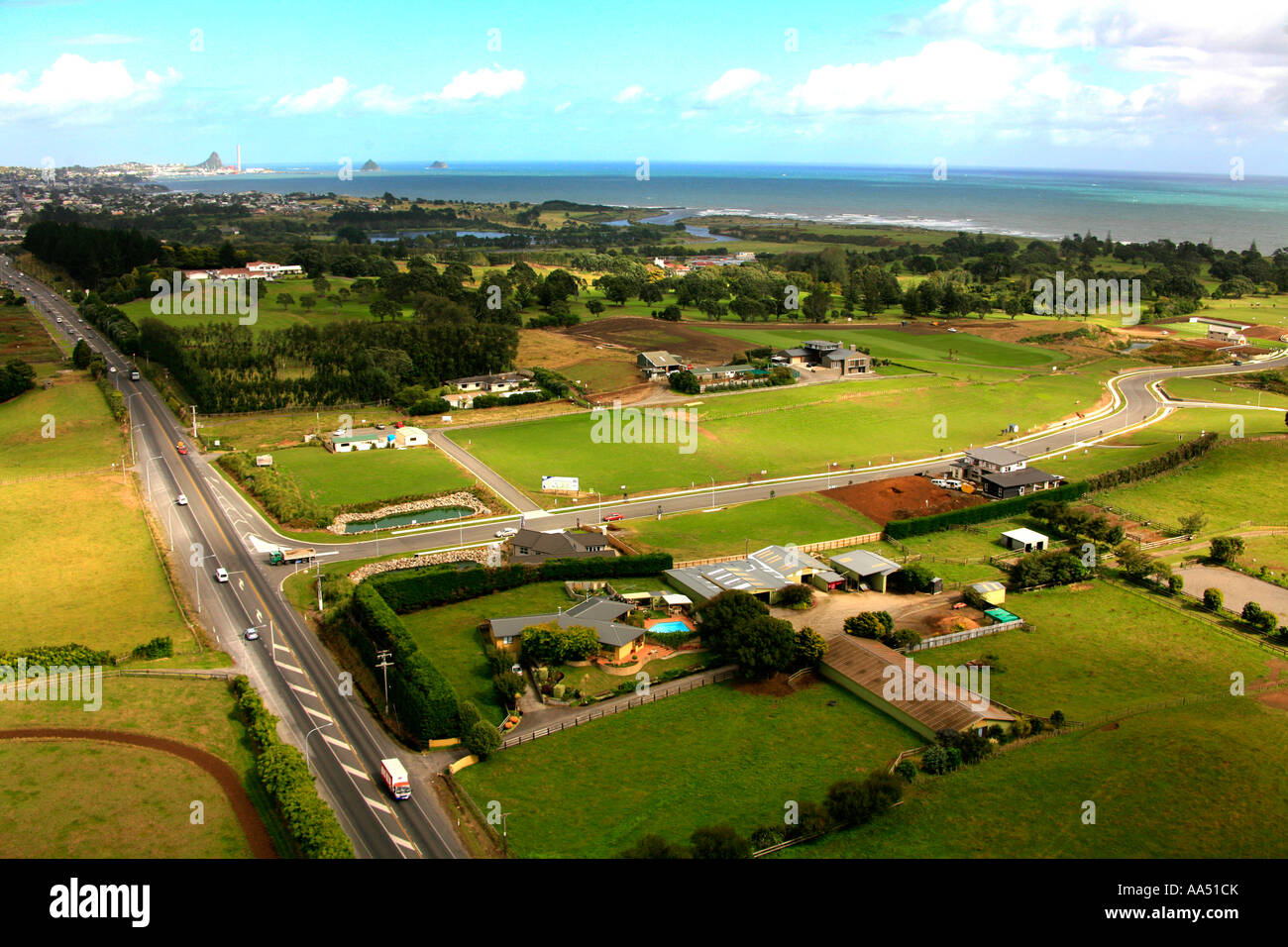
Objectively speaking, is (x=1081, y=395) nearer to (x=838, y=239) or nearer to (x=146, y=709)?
(x=146, y=709)

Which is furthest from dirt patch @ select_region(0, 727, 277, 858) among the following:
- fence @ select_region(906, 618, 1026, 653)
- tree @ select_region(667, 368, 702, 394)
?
tree @ select_region(667, 368, 702, 394)

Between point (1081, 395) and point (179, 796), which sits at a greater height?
point (1081, 395)

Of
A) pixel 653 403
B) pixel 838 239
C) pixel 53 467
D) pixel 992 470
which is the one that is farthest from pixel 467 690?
A: pixel 838 239

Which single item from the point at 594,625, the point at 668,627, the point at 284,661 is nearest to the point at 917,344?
the point at 668,627

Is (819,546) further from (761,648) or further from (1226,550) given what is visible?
(1226,550)

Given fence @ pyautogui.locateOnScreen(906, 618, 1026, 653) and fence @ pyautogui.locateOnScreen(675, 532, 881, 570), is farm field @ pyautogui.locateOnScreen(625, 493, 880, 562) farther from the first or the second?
fence @ pyautogui.locateOnScreen(906, 618, 1026, 653)
